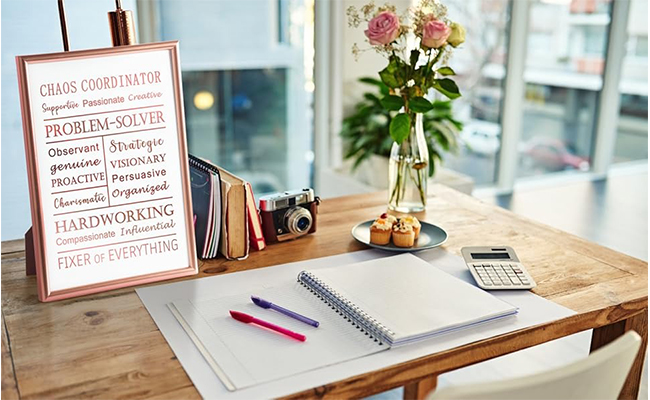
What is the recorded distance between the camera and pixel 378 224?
5.14ft

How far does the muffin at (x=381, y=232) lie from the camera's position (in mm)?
1554

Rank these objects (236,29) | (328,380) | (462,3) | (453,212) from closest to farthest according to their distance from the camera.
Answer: (328,380) → (453,212) → (236,29) → (462,3)

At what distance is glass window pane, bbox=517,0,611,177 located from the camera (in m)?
4.57

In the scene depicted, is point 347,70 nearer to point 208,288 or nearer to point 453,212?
point 453,212

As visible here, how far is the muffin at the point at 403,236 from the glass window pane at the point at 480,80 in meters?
2.79

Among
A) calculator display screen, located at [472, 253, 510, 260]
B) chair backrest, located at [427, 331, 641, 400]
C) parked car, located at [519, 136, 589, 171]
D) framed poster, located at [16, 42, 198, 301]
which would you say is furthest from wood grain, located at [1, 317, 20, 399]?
parked car, located at [519, 136, 589, 171]

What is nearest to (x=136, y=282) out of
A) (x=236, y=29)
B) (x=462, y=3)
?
(x=236, y=29)

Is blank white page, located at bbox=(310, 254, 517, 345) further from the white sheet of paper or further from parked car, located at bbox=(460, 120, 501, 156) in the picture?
parked car, located at bbox=(460, 120, 501, 156)

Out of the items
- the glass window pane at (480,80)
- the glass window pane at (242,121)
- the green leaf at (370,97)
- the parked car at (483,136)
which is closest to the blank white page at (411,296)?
the green leaf at (370,97)

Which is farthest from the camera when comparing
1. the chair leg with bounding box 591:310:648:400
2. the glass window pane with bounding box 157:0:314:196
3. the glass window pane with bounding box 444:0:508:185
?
the glass window pane with bounding box 444:0:508:185

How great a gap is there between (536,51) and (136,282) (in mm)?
3826

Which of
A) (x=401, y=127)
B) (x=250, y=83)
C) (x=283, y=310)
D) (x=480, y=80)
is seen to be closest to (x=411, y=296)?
(x=283, y=310)

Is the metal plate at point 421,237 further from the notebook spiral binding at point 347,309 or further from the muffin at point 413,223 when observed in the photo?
the notebook spiral binding at point 347,309

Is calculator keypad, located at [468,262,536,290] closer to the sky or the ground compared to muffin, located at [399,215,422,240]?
closer to the ground
